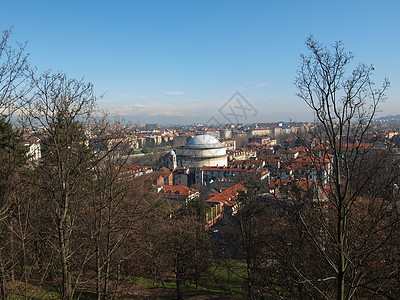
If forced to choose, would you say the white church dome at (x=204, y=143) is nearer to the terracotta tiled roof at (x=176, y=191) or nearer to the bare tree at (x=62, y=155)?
the terracotta tiled roof at (x=176, y=191)

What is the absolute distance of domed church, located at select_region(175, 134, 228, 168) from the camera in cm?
3869

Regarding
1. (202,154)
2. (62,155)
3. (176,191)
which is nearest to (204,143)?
(202,154)

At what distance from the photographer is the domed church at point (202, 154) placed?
38.7 metres

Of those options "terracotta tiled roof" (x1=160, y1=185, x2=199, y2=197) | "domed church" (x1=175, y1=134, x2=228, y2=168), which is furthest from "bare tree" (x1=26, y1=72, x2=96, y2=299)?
"domed church" (x1=175, y1=134, x2=228, y2=168)

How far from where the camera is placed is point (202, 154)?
127 ft

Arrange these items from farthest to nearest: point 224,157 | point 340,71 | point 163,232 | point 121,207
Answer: point 224,157
point 163,232
point 121,207
point 340,71

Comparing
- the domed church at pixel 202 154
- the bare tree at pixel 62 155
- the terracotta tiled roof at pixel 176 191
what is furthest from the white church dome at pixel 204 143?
the bare tree at pixel 62 155

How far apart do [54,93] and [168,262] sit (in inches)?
304

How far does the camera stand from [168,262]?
992cm

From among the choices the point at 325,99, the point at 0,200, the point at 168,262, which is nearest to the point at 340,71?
the point at 325,99

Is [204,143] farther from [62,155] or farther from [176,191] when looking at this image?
[62,155]

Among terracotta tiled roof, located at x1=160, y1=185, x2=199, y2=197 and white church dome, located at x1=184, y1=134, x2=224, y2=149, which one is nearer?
terracotta tiled roof, located at x1=160, y1=185, x2=199, y2=197

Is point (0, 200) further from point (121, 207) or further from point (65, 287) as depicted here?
point (121, 207)

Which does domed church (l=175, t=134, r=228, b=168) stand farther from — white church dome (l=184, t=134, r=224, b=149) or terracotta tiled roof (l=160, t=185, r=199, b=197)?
terracotta tiled roof (l=160, t=185, r=199, b=197)
